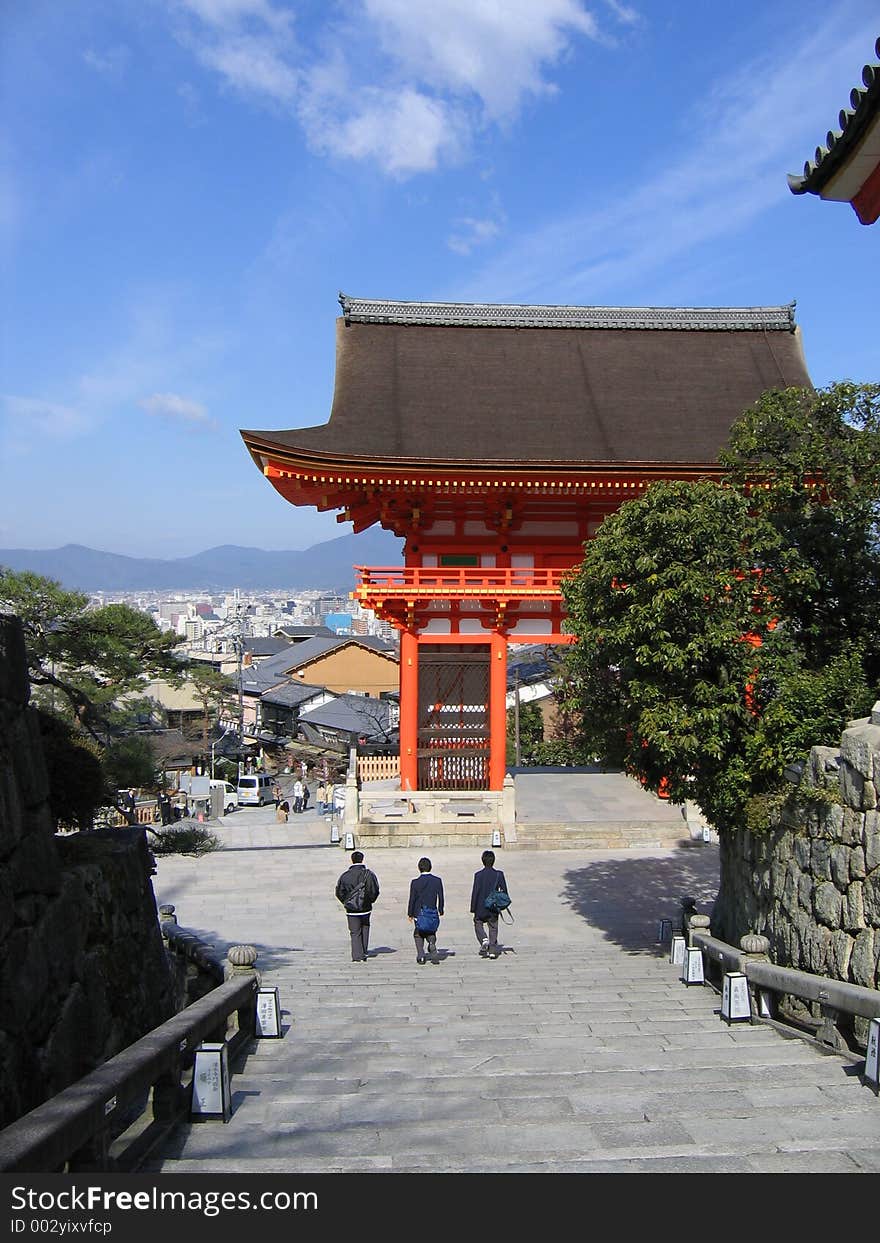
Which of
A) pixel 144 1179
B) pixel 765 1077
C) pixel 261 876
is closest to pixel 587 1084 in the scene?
pixel 765 1077

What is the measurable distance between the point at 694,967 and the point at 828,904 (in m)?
2.02

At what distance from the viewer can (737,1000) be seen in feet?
25.5

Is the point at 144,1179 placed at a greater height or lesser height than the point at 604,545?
lesser

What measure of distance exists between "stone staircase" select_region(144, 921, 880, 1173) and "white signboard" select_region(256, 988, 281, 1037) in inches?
3.4

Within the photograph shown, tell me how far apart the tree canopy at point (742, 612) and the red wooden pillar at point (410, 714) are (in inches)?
401

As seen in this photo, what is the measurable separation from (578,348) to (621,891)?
49.1 feet

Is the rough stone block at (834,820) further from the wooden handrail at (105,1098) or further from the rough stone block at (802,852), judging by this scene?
the wooden handrail at (105,1098)

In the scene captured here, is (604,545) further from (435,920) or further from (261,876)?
(261,876)

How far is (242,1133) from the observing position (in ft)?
17.3

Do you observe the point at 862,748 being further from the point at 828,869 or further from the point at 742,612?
the point at 742,612

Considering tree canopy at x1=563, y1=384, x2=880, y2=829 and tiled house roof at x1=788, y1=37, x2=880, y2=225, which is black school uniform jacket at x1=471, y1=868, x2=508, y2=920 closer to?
tree canopy at x1=563, y1=384, x2=880, y2=829

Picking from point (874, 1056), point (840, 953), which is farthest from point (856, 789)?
point (874, 1056)

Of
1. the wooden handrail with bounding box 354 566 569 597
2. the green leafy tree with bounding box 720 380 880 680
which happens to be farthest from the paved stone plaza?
the wooden handrail with bounding box 354 566 569 597

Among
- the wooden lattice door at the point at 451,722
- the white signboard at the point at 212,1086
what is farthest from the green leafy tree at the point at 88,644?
the wooden lattice door at the point at 451,722
